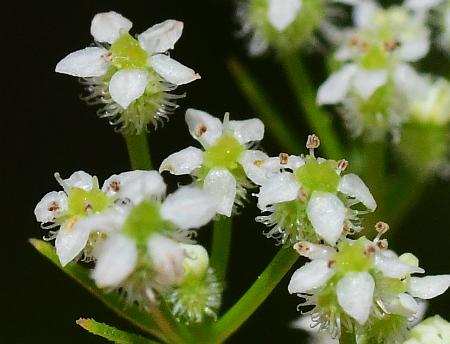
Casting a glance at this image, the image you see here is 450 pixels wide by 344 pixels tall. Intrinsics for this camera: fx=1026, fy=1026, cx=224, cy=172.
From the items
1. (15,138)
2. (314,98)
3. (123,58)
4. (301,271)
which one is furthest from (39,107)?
(301,271)

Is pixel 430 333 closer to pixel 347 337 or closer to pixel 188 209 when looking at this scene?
pixel 347 337

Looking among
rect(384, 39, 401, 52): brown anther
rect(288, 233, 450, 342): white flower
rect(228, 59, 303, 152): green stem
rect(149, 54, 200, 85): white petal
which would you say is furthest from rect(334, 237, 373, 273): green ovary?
rect(228, 59, 303, 152): green stem

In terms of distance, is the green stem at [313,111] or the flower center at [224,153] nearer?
the flower center at [224,153]

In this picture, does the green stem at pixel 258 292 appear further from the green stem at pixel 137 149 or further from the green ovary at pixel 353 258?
the green stem at pixel 137 149

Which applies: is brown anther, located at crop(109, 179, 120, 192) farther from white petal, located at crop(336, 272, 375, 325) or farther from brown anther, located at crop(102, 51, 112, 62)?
white petal, located at crop(336, 272, 375, 325)

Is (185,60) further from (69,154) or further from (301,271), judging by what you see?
(301,271)

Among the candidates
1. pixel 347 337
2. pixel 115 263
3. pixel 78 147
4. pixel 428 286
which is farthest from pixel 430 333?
pixel 78 147

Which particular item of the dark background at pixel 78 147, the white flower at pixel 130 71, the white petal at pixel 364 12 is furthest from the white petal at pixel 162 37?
the dark background at pixel 78 147

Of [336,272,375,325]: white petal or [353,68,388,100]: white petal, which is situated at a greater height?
[336,272,375,325]: white petal
